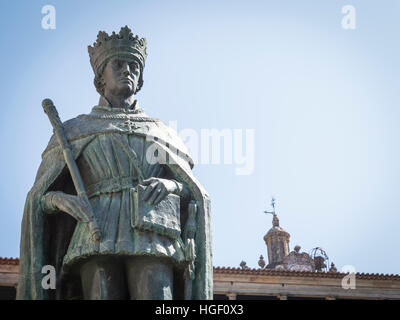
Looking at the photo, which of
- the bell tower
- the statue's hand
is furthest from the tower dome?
the statue's hand

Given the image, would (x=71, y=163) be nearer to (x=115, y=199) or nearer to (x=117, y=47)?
(x=115, y=199)

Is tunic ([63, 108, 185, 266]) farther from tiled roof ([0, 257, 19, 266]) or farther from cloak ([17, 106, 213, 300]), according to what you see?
tiled roof ([0, 257, 19, 266])

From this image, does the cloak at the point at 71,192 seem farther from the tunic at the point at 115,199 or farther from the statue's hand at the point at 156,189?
the statue's hand at the point at 156,189

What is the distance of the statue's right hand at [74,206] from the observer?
5.09 m

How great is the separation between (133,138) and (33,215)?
106 centimetres

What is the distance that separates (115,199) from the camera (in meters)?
5.27

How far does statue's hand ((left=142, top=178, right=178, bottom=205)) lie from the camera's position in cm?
516

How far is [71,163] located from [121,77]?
1041mm

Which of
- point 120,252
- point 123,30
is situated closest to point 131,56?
point 123,30

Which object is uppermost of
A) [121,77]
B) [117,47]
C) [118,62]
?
[117,47]

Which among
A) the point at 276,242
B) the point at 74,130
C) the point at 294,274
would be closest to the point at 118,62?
the point at 74,130

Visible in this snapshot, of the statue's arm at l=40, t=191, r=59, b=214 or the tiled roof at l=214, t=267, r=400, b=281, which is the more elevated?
the tiled roof at l=214, t=267, r=400, b=281
